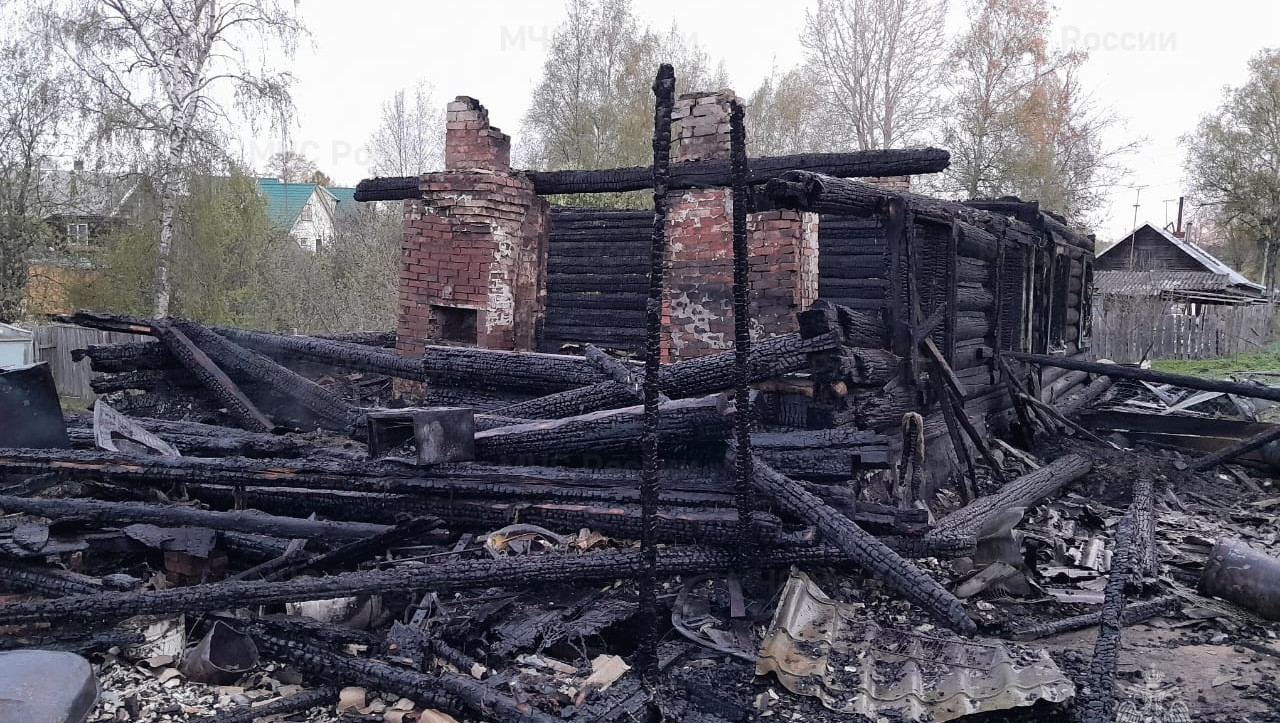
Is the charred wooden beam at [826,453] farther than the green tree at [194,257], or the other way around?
the green tree at [194,257]

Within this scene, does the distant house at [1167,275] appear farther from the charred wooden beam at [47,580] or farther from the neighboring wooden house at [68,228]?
the charred wooden beam at [47,580]

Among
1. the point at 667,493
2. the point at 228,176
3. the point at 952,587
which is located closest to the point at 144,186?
the point at 228,176

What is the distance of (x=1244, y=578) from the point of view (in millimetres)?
4598

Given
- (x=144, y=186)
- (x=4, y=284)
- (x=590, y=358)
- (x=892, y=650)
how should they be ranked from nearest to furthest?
(x=892, y=650), (x=590, y=358), (x=144, y=186), (x=4, y=284)

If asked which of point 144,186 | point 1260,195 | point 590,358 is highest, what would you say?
point 1260,195

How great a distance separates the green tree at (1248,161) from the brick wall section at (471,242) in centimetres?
3863

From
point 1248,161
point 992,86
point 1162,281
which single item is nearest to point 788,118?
point 992,86

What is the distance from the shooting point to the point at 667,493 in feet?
15.1

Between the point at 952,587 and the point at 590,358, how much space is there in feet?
9.48

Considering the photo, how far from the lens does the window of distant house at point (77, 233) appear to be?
18.5m

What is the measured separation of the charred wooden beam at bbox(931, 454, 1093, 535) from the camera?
4872mm

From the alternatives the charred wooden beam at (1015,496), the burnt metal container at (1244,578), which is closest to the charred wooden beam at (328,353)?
the charred wooden beam at (1015,496)

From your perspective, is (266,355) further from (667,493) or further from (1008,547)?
(1008,547)

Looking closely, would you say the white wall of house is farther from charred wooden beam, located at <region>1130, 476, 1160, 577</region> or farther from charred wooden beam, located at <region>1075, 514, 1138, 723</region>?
charred wooden beam, located at <region>1075, 514, 1138, 723</region>
